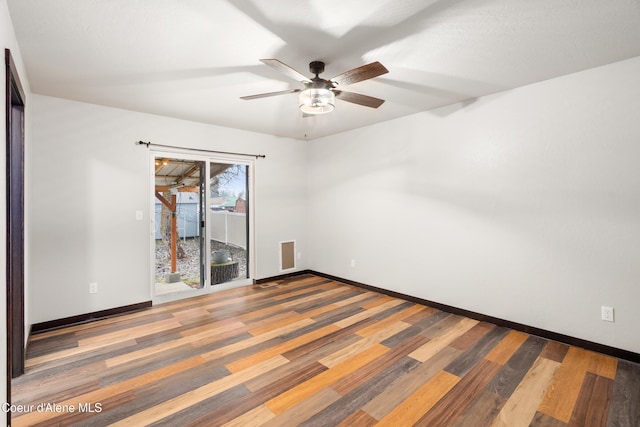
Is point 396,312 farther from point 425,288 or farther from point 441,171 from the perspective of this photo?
point 441,171

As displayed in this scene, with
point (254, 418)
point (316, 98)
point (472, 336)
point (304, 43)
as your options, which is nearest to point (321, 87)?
point (316, 98)

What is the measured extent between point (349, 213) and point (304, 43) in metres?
3.04

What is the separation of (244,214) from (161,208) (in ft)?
4.13

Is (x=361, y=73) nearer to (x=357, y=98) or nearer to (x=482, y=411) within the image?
(x=357, y=98)

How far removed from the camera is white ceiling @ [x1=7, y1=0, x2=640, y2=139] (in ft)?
6.08

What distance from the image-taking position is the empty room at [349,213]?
1983 millimetres

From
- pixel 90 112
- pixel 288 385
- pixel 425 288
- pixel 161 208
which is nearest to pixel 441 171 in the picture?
pixel 425 288

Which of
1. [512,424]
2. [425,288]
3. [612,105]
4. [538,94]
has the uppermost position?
[538,94]

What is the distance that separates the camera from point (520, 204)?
314 cm

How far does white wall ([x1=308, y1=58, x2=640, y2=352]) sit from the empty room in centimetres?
2

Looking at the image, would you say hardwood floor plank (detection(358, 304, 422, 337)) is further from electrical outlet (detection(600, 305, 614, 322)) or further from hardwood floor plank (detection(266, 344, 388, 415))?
electrical outlet (detection(600, 305, 614, 322))

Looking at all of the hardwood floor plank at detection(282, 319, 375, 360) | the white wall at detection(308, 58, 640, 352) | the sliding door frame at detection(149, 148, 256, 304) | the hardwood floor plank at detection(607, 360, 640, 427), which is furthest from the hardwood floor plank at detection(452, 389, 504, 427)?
the sliding door frame at detection(149, 148, 256, 304)

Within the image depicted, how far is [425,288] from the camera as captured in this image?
3.96 m

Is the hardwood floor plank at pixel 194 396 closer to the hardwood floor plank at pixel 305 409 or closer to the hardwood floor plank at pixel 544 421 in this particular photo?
the hardwood floor plank at pixel 305 409
